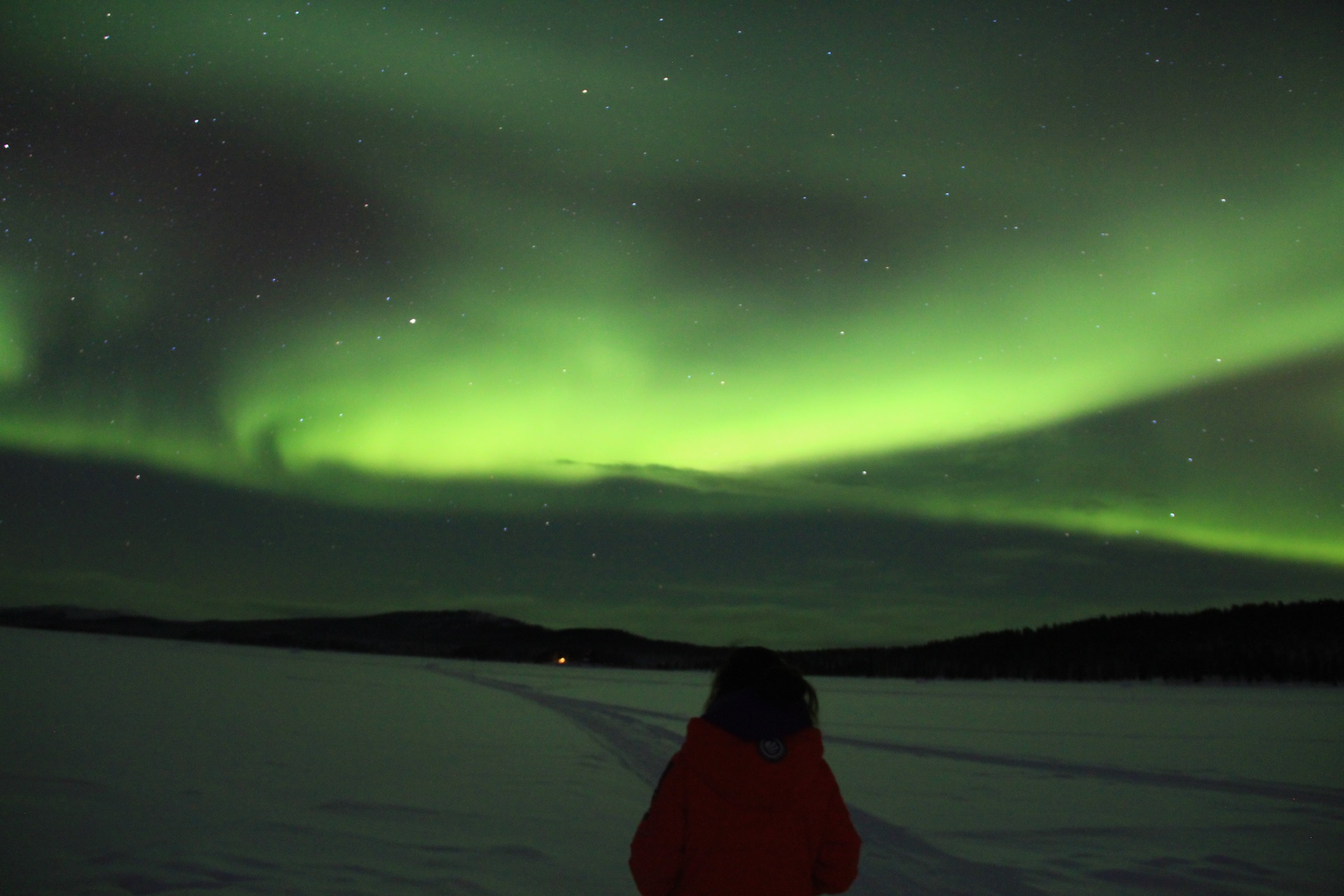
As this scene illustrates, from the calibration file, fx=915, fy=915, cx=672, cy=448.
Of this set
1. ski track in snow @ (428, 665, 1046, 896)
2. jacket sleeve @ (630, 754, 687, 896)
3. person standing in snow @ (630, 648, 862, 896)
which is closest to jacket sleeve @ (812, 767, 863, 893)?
person standing in snow @ (630, 648, 862, 896)

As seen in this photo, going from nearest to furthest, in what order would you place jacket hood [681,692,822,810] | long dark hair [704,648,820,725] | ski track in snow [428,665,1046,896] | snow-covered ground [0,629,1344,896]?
jacket hood [681,692,822,810], long dark hair [704,648,820,725], ski track in snow [428,665,1046,896], snow-covered ground [0,629,1344,896]

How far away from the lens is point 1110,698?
27375mm

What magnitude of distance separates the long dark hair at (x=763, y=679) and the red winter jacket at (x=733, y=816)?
0.40 feet

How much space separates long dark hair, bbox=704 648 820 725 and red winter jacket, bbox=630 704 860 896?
122 mm

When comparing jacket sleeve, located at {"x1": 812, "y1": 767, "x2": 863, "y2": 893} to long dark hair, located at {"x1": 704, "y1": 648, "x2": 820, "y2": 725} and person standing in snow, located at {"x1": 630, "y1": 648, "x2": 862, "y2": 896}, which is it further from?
long dark hair, located at {"x1": 704, "y1": 648, "x2": 820, "y2": 725}

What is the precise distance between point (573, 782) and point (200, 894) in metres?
4.75

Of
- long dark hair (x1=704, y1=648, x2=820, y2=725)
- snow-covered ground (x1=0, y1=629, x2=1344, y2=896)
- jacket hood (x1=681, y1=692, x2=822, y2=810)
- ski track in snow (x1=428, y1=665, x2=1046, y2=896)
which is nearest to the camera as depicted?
jacket hood (x1=681, y1=692, x2=822, y2=810)

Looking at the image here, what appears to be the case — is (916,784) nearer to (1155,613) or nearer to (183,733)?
(183,733)

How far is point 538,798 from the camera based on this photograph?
829 centimetres

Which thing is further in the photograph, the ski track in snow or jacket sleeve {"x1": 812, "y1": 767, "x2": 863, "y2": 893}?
the ski track in snow

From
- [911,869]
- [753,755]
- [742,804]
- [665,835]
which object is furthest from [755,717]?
[911,869]

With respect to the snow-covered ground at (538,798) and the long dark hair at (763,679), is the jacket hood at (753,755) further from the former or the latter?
the snow-covered ground at (538,798)

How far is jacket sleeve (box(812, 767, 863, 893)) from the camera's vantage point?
2.82 meters

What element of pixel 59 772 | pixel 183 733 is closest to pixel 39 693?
pixel 183 733
